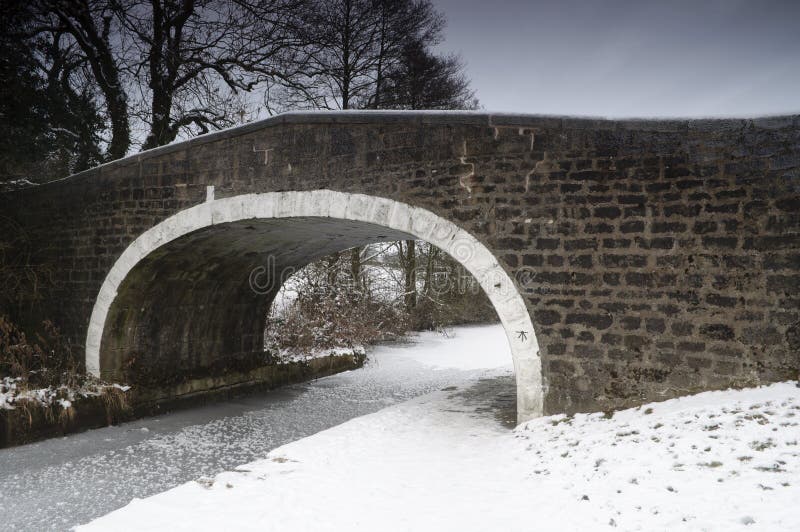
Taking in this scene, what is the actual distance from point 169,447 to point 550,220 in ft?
16.4

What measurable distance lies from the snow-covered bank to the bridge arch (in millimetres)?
707

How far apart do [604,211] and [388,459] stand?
2.72 meters

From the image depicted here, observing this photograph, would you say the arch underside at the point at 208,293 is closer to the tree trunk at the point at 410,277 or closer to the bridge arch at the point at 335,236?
the bridge arch at the point at 335,236

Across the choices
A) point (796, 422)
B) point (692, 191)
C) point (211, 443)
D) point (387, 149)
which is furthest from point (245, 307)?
point (796, 422)

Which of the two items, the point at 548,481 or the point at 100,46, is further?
the point at 100,46

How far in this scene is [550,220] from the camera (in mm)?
5156

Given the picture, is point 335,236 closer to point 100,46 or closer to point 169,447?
point 169,447

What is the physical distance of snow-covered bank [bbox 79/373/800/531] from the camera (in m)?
3.12

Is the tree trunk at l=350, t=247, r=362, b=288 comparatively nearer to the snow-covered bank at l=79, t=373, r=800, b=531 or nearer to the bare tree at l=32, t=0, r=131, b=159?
the bare tree at l=32, t=0, r=131, b=159

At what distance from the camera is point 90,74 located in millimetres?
11672

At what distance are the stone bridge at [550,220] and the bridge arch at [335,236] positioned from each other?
0.06 ft

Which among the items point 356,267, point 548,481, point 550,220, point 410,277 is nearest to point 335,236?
point 550,220

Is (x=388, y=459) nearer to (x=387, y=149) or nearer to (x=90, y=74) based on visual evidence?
(x=387, y=149)

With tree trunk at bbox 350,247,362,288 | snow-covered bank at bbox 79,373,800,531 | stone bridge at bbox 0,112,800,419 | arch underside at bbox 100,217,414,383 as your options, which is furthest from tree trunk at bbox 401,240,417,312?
snow-covered bank at bbox 79,373,800,531
